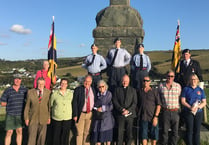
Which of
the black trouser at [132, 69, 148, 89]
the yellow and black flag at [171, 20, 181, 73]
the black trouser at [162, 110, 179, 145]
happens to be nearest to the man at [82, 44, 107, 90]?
the black trouser at [132, 69, 148, 89]

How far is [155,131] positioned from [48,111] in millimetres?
2380

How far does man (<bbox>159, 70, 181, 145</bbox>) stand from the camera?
15.3ft

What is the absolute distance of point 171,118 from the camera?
465cm

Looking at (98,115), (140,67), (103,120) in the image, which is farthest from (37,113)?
(140,67)

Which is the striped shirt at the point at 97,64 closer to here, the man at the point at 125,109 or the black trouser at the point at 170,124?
the man at the point at 125,109

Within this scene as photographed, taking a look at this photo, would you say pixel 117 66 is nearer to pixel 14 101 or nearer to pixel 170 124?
pixel 170 124

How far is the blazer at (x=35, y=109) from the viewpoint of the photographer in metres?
4.65

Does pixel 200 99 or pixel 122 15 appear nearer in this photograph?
pixel 200 99

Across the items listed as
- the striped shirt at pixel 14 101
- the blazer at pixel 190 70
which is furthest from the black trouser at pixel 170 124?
the striped shirt at pixel 14 101

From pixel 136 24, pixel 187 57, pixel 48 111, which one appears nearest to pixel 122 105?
pixel 48 111

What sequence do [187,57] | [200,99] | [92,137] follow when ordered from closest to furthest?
[200,99]
[92,137]
[187,57]

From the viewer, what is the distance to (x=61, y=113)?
4.71 m

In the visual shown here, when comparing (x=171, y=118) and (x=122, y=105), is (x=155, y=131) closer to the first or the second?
(x=171, y=118)

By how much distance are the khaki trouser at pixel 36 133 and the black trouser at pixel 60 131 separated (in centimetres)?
24
